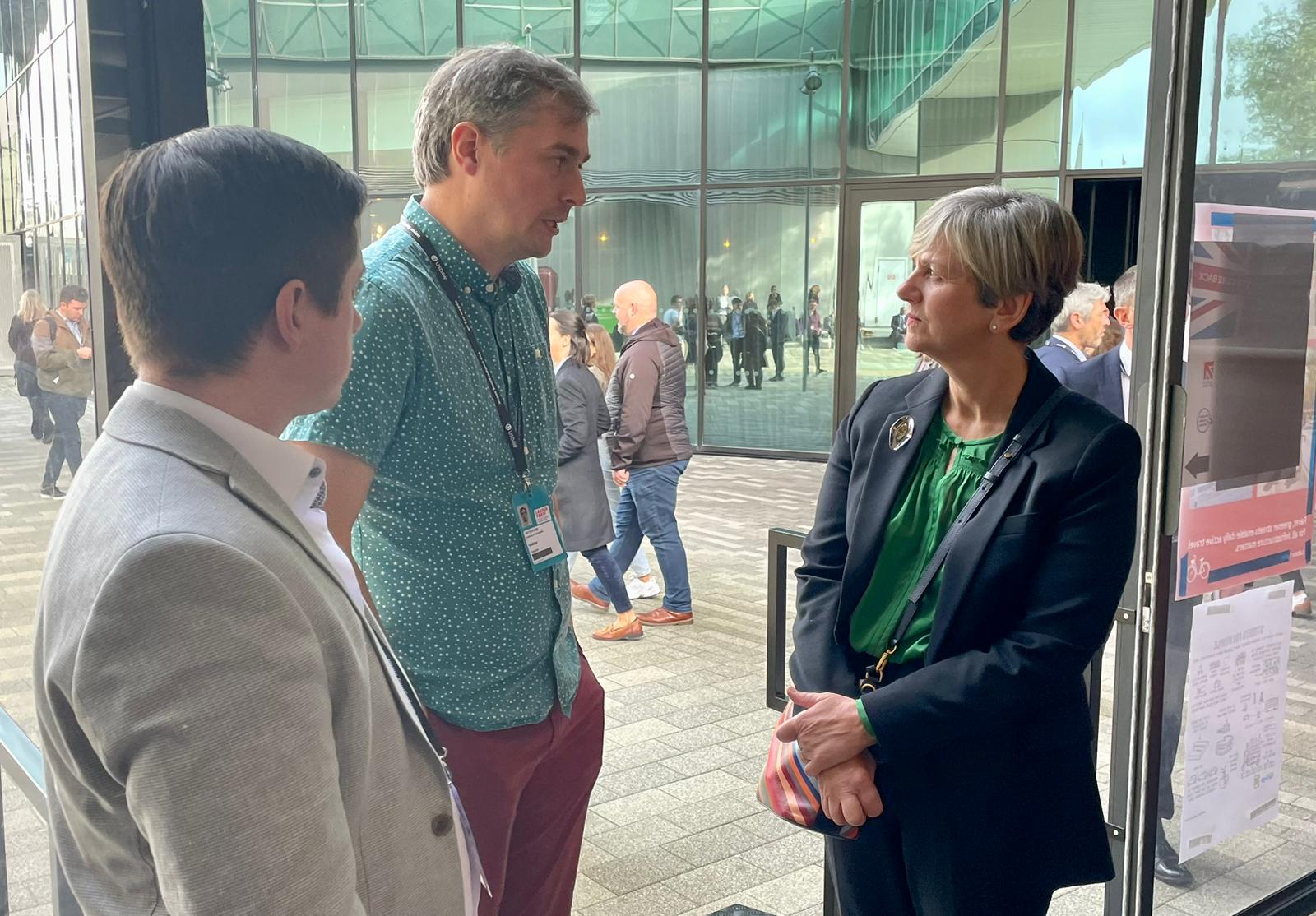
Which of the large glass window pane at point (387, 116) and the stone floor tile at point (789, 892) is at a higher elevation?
the large glass window pane at point (387, 116)

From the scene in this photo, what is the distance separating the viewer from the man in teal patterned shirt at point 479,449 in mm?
1820

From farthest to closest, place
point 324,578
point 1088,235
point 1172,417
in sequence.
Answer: point 1088,235, point 1172,417, point 324,578

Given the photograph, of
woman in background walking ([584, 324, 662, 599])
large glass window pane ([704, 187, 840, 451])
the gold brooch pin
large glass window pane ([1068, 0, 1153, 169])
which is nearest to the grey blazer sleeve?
the gold brooch pin

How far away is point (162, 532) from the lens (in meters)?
0.91

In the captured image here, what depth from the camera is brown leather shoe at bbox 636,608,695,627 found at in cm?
670

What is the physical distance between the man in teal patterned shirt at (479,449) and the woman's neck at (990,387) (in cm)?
76

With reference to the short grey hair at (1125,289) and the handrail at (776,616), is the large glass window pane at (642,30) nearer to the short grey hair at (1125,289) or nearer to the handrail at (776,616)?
the short grey hair at (1125,289)

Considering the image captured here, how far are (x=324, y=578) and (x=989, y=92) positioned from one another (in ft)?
41.3

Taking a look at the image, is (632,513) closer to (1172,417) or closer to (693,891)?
(693,891)

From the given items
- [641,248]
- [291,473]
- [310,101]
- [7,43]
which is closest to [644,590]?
[7,43]

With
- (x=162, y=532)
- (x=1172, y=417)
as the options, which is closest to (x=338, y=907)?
(x=162, y=532)

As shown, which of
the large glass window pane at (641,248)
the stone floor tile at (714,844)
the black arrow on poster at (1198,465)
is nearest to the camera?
the black arrow on poster at (1198,465)

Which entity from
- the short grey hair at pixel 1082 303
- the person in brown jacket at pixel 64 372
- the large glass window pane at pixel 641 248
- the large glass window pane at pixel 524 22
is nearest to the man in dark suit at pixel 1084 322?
the short grey hair at pixel 1082 303

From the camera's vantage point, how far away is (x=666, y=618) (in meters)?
6.69
